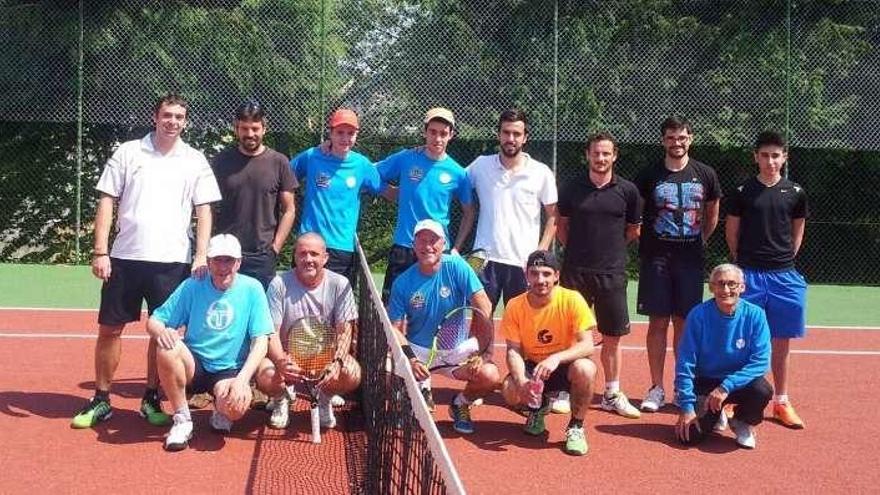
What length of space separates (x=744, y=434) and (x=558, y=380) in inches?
39.0

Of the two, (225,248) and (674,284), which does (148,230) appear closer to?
(225,248)

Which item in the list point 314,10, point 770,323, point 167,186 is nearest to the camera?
point 167,186

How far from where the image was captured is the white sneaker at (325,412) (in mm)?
5219

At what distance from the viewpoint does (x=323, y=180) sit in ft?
18.8

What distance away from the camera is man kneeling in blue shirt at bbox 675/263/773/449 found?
5.06 m

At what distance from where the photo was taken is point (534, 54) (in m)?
11.7

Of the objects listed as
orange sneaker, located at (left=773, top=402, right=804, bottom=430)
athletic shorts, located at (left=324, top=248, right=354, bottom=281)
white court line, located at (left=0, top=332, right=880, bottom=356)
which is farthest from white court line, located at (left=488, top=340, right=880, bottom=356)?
athletic shorts, located at (left=324, top=248, right=354, bottom=281)

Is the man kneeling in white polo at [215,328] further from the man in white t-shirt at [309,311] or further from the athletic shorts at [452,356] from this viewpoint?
the athletic shorts at [452,356]

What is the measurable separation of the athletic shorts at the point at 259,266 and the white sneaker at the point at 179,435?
944 mm

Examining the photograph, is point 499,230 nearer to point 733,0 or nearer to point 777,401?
point 777,401

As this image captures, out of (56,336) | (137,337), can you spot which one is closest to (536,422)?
(137,337)

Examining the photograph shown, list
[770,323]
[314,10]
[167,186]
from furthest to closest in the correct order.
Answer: [314,10] < [770,323] < [167,186]

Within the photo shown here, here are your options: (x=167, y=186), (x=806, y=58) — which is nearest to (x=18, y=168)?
(x=167, y=186)

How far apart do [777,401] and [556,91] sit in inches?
260
